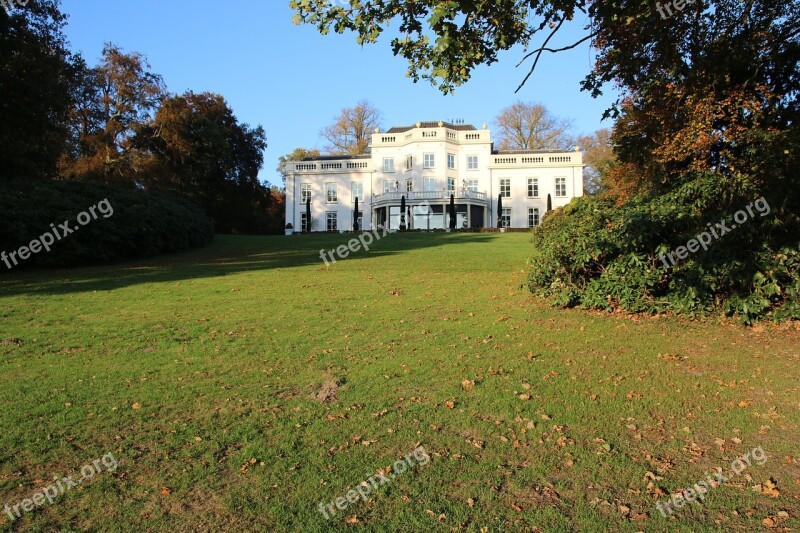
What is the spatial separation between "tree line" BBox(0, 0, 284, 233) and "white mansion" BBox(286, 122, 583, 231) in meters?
6.75

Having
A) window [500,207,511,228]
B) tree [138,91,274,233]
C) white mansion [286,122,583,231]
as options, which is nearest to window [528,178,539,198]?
white mansion [286,122,583,231]

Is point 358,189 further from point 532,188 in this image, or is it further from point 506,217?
point 532,188

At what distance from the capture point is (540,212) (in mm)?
57375

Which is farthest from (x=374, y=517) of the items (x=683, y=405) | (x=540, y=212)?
(x=540, y=212)

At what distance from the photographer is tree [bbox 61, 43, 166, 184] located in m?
36.1

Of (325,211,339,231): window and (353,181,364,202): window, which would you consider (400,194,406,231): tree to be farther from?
(325,211,339,231): window

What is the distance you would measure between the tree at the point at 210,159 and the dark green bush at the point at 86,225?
19.5m

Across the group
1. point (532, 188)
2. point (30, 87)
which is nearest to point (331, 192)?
point (532, 188)

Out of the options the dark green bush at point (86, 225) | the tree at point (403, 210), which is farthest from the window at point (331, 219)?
the dark green bush at point (86, 225)

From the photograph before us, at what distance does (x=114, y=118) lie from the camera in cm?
3766

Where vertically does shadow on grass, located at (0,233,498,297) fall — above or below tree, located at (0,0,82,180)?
below

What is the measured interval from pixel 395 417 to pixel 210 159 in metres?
42.5

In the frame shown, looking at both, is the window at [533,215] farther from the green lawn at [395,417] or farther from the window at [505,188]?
the green lawn at [395,417]

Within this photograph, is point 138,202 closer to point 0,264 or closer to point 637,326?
point 0,264
